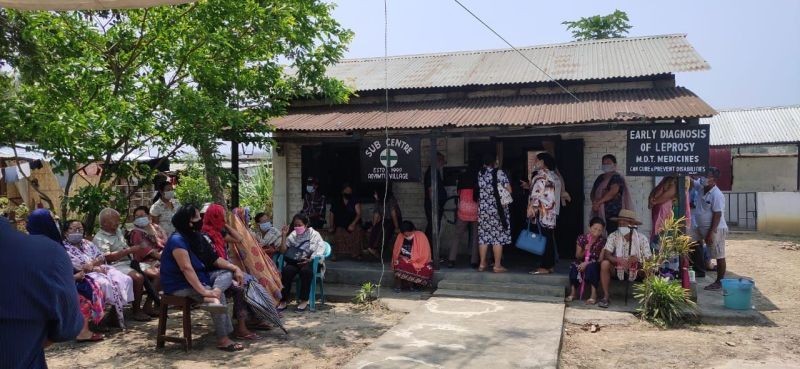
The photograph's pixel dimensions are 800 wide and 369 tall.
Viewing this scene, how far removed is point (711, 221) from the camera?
8.34 metres

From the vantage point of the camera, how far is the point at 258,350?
→ 18.4ft

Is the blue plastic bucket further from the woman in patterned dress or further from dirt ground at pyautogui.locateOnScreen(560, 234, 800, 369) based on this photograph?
the woman in patterned dress

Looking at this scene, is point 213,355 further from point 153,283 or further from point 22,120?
point 22,120

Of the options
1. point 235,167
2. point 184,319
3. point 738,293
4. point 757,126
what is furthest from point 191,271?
point 757,126

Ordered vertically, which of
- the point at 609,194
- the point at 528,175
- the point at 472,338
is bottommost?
the point at 472,338

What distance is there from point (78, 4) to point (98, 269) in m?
2.92

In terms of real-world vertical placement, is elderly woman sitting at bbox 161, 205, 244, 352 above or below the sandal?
above

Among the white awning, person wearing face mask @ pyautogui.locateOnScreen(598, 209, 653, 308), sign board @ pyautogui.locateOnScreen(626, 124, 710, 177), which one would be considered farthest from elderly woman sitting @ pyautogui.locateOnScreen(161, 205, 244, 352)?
sign board @ pyautogui.locateOnScreen(626, 124, 710, 177)

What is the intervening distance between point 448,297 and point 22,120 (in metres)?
5.23

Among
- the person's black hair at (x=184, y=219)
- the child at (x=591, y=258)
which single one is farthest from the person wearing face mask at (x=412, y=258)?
the person's black hair at (x=184, y=219)

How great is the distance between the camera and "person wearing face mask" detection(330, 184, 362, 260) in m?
9.41

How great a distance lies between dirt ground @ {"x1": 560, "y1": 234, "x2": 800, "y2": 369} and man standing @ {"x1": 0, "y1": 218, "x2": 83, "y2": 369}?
4246 millimetres

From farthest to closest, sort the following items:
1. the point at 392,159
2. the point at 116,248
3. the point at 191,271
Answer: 1. the point at 392,159
2. the point at 116,248
3. the point at 191,271

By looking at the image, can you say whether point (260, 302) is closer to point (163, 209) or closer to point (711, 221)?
point (163, 209)
